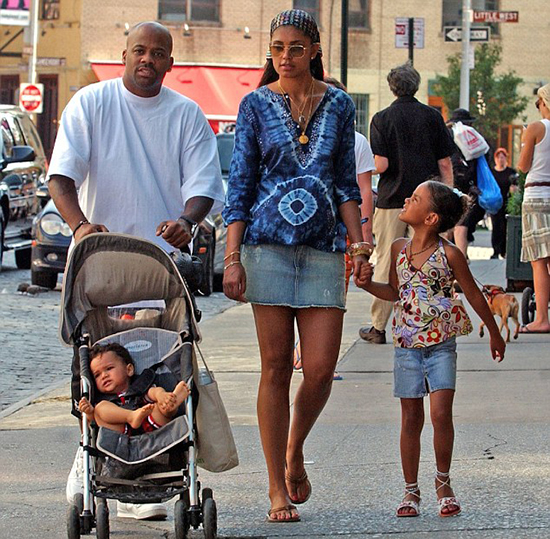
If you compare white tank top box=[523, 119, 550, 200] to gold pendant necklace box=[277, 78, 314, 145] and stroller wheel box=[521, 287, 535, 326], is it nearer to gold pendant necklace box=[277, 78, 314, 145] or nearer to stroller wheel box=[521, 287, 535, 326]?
stroller wheel box=[521, 287, 535, 326]

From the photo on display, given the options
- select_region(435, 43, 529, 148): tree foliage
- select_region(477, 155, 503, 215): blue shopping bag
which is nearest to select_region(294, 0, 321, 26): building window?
select_region(435, 43, 529, 148): tree foliage

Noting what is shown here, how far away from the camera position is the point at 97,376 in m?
5.24

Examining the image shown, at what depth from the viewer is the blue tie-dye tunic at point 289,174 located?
5523 millimetres

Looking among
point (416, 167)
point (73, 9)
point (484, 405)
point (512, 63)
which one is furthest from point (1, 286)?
point (512, 63)

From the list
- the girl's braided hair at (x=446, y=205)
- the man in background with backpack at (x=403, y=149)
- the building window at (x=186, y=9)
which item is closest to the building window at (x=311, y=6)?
the building window at (x=186, y=9)

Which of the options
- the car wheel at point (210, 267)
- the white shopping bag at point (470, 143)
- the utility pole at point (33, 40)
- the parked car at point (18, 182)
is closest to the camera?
the white shopping bag at point (470, 143)

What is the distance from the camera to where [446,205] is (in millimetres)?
5801

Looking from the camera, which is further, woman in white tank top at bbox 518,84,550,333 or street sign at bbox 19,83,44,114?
street sign at bbox 19,83,44,114

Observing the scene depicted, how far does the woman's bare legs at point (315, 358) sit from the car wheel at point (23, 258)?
14.3 metres

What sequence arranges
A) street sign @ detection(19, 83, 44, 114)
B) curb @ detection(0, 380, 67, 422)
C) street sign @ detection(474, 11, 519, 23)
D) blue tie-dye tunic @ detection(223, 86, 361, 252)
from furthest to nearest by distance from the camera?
street sign @ detection(19, 83, 44, 114) → street sign @ detection(474, 11, 519, 23) → curb @ detection(0, 380, 67, 422) → blue tie-dye tunic @ detection(223, 86, 361, 252)

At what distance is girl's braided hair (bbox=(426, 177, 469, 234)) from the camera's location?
5.79m

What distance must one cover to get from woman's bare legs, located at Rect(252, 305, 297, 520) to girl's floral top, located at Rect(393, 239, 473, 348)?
451 mm

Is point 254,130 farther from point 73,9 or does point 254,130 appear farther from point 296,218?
point 73,9

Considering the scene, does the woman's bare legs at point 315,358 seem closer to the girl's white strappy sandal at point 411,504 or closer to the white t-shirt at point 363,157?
the girl's white strappy sandal at point 411,504
